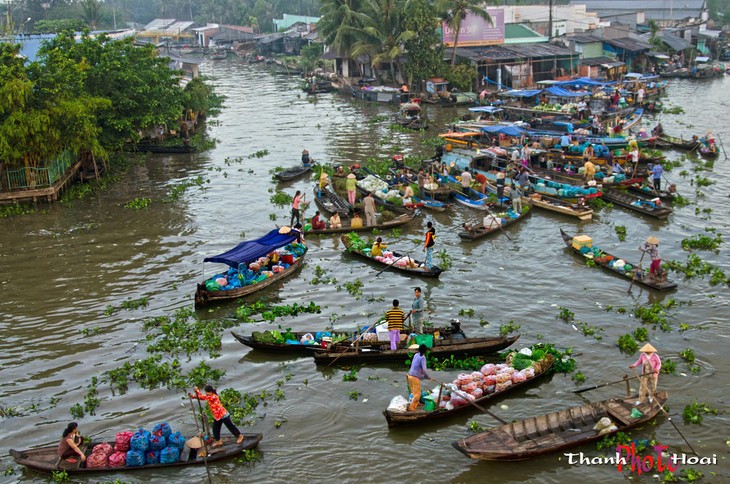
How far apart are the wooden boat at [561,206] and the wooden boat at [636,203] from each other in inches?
73.4

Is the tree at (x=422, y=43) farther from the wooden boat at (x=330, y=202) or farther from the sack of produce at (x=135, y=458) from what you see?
the sack of produce at (x=135, y=458)

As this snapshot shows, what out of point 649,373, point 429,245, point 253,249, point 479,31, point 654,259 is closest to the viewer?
point 649,373

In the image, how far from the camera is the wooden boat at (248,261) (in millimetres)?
19094

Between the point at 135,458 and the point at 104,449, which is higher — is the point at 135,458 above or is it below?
below

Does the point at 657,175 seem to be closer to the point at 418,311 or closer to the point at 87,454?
the point at 418,311

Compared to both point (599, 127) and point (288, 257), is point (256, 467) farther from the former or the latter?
point (599, 127)

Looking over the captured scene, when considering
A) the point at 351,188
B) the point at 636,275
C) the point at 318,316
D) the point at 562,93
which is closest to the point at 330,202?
the point at 351,188

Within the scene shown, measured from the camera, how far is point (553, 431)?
12.8 m

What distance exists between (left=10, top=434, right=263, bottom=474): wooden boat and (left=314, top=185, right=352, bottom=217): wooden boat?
573 inches

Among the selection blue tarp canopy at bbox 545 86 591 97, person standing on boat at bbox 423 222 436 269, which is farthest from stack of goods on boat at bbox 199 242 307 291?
blue tarp canopy at bbox 545 86 591 97

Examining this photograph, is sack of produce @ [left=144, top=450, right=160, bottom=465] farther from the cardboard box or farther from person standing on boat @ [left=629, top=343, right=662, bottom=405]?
the cardboard box

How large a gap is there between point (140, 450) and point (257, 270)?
891cm

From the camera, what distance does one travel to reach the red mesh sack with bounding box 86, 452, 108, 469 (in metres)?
12.3

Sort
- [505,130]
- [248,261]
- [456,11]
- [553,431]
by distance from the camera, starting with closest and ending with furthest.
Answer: [553,431] → [248,261] → [505,130] → [456,11]
